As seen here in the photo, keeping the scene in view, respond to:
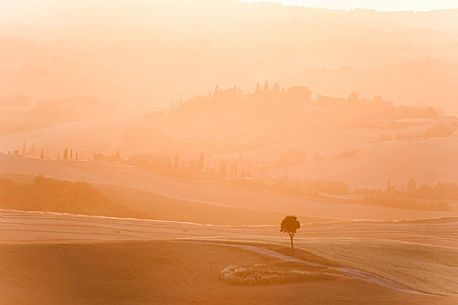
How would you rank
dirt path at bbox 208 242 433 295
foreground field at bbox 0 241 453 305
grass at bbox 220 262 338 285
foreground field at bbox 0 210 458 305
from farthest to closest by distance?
dirt path at bbox 208 242 433 295
grass at bbox 220 262 338 285
foreground field at bbox 0 210 458 305
foreground field at bbox 0 241 453 305

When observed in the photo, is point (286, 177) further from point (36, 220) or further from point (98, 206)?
point (36, 220)

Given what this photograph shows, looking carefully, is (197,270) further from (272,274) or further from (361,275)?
(361,275)

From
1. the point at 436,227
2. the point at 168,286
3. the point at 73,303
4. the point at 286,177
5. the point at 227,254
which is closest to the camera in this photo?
the point at 73,303

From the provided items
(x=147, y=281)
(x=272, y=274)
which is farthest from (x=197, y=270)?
(x=272, y=274)

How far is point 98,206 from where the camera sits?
11738 centimetres

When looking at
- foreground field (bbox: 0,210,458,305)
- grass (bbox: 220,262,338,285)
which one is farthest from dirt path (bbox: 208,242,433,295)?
grass (bbox: 220,262,338,285)

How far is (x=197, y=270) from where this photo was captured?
5312 cm

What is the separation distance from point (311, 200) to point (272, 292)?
101 metres

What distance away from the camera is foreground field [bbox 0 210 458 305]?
1881 inches

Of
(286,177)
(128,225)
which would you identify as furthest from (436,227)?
(286,177)

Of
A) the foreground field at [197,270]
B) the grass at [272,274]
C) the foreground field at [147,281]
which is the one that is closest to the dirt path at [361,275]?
the foreground field at [197,270]

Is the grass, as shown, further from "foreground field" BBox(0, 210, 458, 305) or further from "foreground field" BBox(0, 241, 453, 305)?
"foreground field" BBox(0, 241, 453, 305)

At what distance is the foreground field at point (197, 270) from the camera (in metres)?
47.8

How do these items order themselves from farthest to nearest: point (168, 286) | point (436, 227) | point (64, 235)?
point (436, 227), point (64, 235), point (168, 286)
